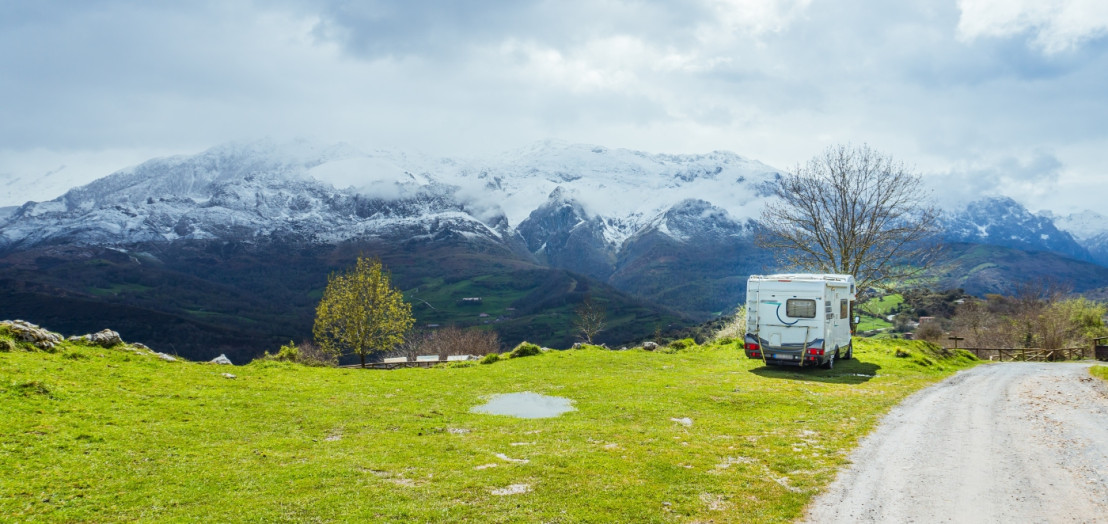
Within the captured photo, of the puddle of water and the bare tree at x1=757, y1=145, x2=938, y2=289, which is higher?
the bare tree at x1=757, y1=145, x2=938, y2=289

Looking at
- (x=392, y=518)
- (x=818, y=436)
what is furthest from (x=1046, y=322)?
(x=392, y=518)

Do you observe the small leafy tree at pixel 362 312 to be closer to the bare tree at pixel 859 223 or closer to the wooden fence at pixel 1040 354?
the bare tree at pixel 859 223

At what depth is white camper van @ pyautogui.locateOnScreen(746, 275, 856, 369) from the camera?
89.6ft

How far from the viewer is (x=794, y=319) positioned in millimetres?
27703

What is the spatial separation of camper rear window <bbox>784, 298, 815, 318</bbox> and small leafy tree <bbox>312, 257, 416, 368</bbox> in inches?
1040

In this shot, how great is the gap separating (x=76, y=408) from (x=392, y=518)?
34.4 ft

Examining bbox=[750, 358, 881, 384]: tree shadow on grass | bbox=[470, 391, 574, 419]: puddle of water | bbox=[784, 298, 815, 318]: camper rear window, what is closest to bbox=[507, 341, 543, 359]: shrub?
bbox=[470, 391, 574, 419]: puddle of water

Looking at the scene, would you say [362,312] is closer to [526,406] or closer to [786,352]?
[526,406]

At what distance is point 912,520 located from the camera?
9.13 m

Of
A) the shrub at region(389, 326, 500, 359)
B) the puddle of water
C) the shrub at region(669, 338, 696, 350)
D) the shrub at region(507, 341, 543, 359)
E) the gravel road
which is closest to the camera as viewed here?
the gravel road

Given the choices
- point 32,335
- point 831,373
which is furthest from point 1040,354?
point 32,335

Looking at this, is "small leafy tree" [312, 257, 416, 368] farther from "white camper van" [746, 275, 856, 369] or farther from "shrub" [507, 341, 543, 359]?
"white camper van" [746, 275, 856, 369]

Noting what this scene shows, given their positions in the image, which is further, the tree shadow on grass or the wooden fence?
the wooden fence

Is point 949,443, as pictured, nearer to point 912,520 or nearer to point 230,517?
point 912,520
